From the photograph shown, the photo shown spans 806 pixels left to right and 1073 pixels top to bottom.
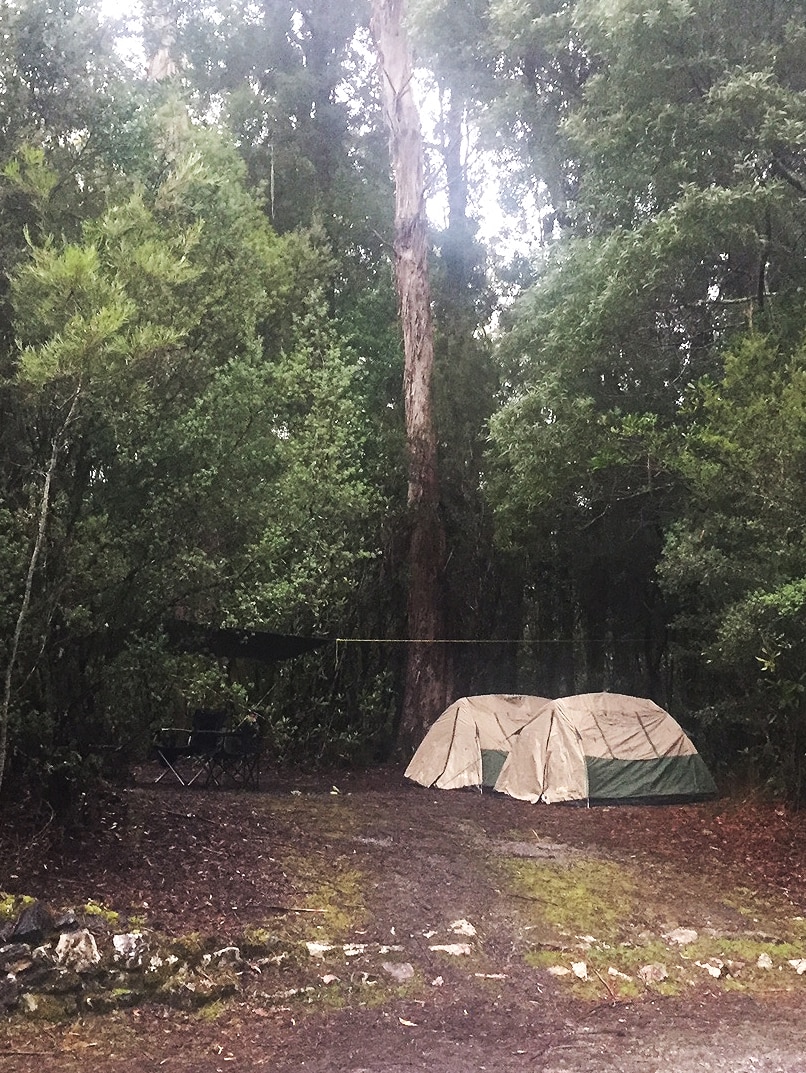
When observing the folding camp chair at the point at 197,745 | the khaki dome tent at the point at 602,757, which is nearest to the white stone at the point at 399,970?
the folding camp chair at the point at 197,745

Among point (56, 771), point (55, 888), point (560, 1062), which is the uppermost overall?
point (56, 771)

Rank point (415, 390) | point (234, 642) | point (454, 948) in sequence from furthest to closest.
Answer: point (415, 390) → point (234, 642) → point (454, 948)

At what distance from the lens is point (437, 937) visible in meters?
5.27

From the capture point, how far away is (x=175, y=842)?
6.31 meters

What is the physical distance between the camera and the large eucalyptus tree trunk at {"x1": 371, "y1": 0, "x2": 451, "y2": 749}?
12117 millimetres

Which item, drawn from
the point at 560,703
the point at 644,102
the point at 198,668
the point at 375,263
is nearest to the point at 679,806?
the point at 560,703

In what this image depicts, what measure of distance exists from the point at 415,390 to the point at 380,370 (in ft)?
3.14

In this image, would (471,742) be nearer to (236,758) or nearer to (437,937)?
(236,758)

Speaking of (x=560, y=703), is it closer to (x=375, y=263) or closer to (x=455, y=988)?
(x=455, y=988)

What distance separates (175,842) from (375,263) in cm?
1020

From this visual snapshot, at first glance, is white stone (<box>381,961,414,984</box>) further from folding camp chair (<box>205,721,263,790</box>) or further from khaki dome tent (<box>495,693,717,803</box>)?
khaki dome tent (<box>495,693,717,803</box>)

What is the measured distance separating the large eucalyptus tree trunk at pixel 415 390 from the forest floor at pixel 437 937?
391 centimetres

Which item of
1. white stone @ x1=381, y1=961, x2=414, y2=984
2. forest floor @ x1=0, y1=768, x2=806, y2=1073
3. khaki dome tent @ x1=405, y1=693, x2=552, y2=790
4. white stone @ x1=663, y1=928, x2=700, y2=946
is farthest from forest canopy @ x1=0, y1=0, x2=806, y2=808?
white stone @ x1=663, y1=928, x2=700, y2=946

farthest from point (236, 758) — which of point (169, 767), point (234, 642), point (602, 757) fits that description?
point (602, 757)
